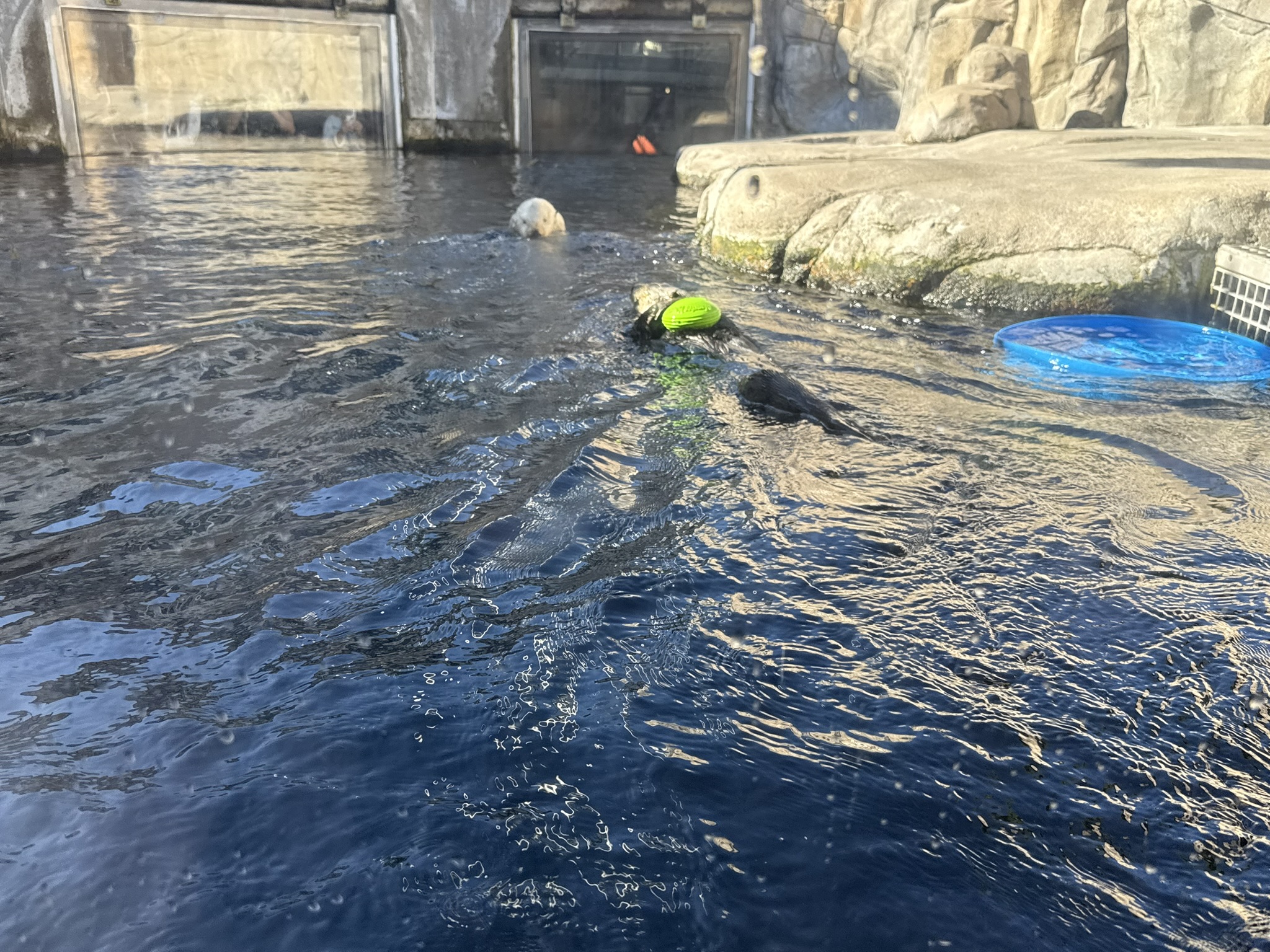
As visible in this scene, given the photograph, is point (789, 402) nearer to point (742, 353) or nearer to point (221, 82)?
point (742, 353)

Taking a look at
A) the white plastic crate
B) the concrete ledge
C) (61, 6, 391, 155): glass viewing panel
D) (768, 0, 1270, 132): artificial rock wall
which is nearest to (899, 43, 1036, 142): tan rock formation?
(768, 0, 1270, 132): artificial rock wall

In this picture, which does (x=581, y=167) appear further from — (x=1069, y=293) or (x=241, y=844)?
(x=241, y=844)

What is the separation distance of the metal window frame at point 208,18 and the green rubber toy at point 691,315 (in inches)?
476

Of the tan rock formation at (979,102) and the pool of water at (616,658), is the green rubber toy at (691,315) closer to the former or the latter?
the pool of water at (616,658)

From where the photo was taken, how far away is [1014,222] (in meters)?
6.28

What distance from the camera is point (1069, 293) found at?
20.1 feet

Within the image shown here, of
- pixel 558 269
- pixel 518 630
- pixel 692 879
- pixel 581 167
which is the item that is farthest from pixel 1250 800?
pixel 581 167

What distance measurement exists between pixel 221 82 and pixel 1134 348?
14.4 meters

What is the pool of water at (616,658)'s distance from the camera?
1.86 metres

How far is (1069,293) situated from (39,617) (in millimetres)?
5804

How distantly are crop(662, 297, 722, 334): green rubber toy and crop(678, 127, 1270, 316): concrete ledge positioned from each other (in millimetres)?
2065

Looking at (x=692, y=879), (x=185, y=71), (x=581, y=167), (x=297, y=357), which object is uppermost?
(x=185, y=71)

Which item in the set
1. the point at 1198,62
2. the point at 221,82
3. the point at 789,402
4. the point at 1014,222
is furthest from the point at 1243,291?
the point at 221,82

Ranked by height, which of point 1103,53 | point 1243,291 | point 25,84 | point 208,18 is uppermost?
point 208,18
